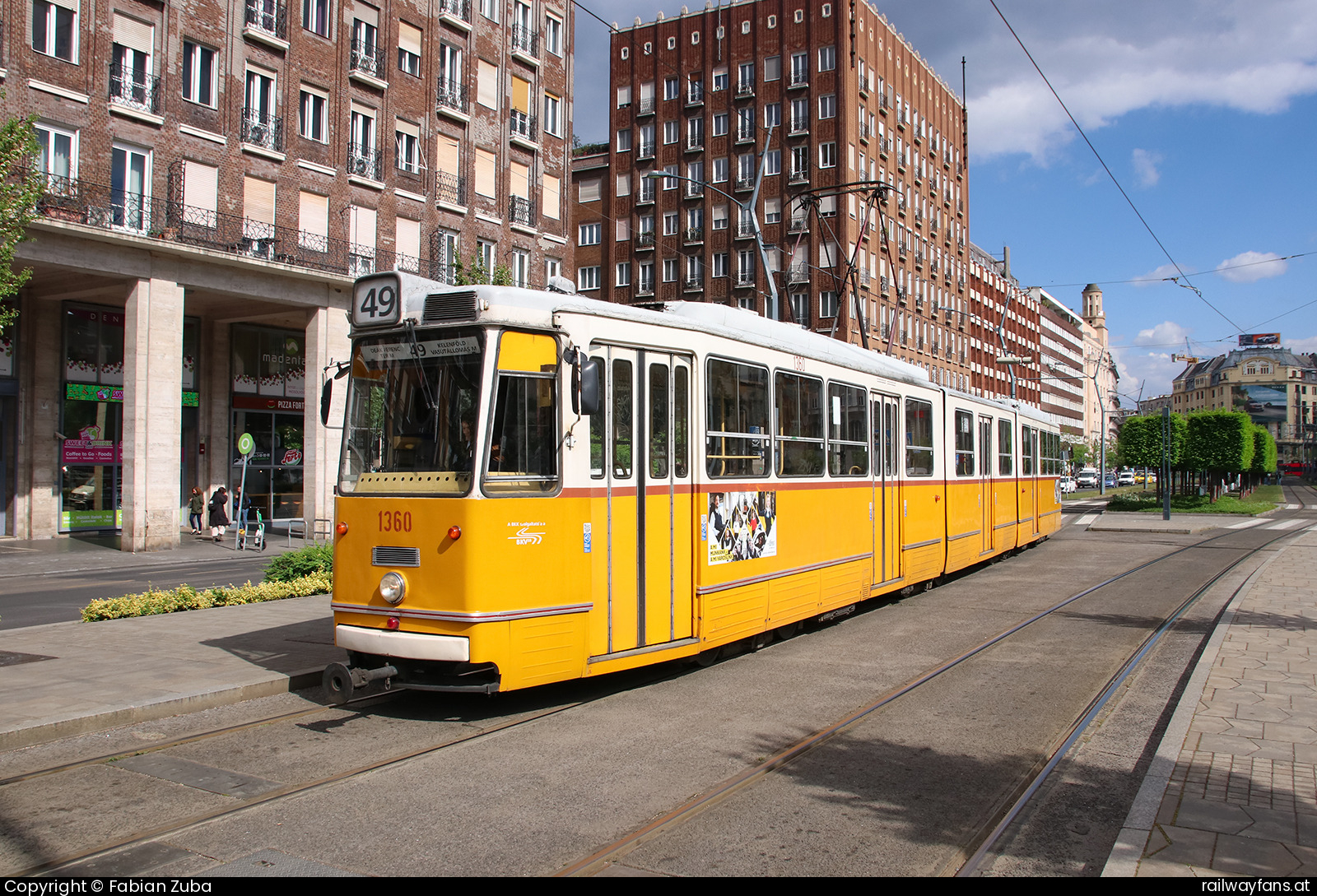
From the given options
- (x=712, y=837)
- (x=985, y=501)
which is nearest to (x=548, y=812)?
(x=712, y=837)

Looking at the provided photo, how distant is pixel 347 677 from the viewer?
6723mm

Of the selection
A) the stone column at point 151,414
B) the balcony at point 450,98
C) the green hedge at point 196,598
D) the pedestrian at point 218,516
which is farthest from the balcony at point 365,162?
the green hedge at point 196,598

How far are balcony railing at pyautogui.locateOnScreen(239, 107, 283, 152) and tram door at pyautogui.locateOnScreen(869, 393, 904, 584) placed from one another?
71.4 feet

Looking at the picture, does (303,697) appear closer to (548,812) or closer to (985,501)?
(548,812)

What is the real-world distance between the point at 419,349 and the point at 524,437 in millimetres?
1062

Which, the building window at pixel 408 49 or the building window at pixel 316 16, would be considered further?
the building window at pixel 408 49

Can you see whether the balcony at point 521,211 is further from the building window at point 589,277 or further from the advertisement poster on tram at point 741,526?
the advertisement poster on tram at point 741,526

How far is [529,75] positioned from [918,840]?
36003 millimetres

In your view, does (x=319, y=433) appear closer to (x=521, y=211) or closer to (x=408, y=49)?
(x=521, y=211)

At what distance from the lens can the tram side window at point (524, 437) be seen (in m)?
7.02

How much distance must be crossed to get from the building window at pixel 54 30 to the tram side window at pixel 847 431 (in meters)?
22.3

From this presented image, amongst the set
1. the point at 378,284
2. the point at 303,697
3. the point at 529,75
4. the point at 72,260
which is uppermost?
the point at 529,75

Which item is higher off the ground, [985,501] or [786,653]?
[985,501]
